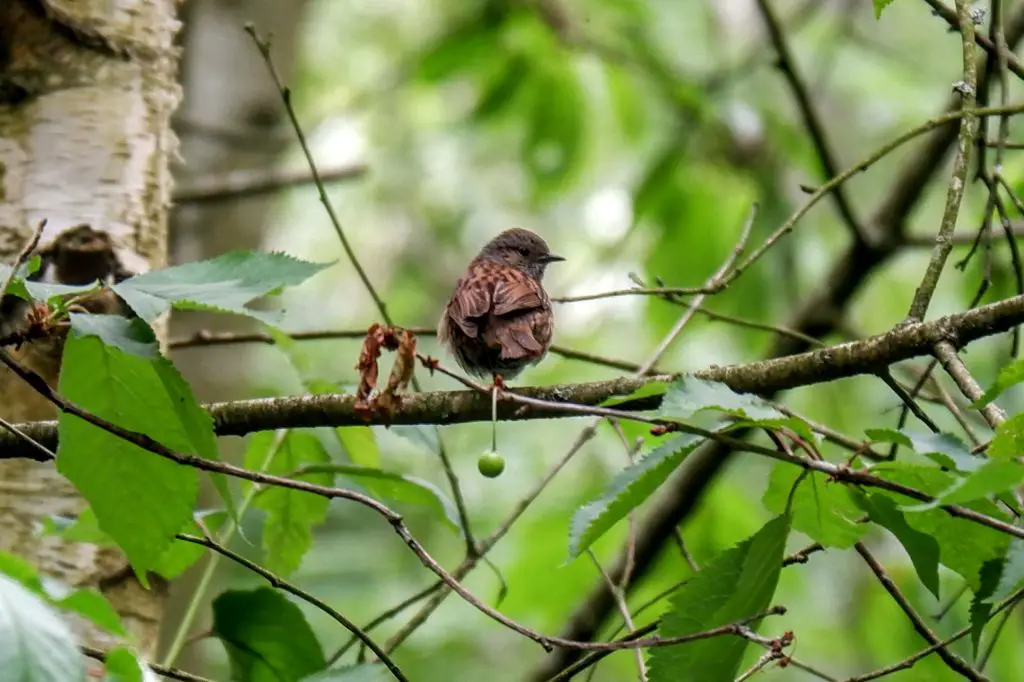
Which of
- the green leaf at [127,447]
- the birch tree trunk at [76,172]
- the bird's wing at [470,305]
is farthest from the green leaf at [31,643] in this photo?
the bird's wing at [470,305]

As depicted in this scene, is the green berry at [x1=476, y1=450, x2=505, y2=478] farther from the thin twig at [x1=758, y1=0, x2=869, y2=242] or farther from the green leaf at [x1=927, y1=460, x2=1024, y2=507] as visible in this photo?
the thin twig at [x1=758, y1=0, x2=869, y2=242]

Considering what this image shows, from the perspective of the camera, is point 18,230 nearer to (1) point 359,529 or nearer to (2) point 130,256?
(2) point 130,256

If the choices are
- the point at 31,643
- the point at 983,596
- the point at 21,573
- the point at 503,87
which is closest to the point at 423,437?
the point at 983,596

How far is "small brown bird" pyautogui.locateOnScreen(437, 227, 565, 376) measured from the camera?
3.22 meters

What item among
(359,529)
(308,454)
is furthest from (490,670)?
(308,454)

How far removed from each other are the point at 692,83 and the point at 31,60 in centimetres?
324

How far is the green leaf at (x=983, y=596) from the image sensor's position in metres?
1.53

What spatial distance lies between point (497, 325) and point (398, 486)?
105 centimetres

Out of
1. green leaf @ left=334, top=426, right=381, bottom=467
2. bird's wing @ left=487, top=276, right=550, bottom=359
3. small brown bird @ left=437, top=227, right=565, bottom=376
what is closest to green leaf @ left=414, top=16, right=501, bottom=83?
small brown bird @ left=437, top=227, right=565, bottom=376

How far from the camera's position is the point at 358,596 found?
6.30 m

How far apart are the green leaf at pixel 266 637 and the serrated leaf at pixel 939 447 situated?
1284mm

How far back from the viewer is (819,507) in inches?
66.0

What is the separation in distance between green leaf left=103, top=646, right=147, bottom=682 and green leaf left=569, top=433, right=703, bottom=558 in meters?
0.58

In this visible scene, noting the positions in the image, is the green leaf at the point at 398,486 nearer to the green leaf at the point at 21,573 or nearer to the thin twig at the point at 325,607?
the thin twig at the point at 325,607
